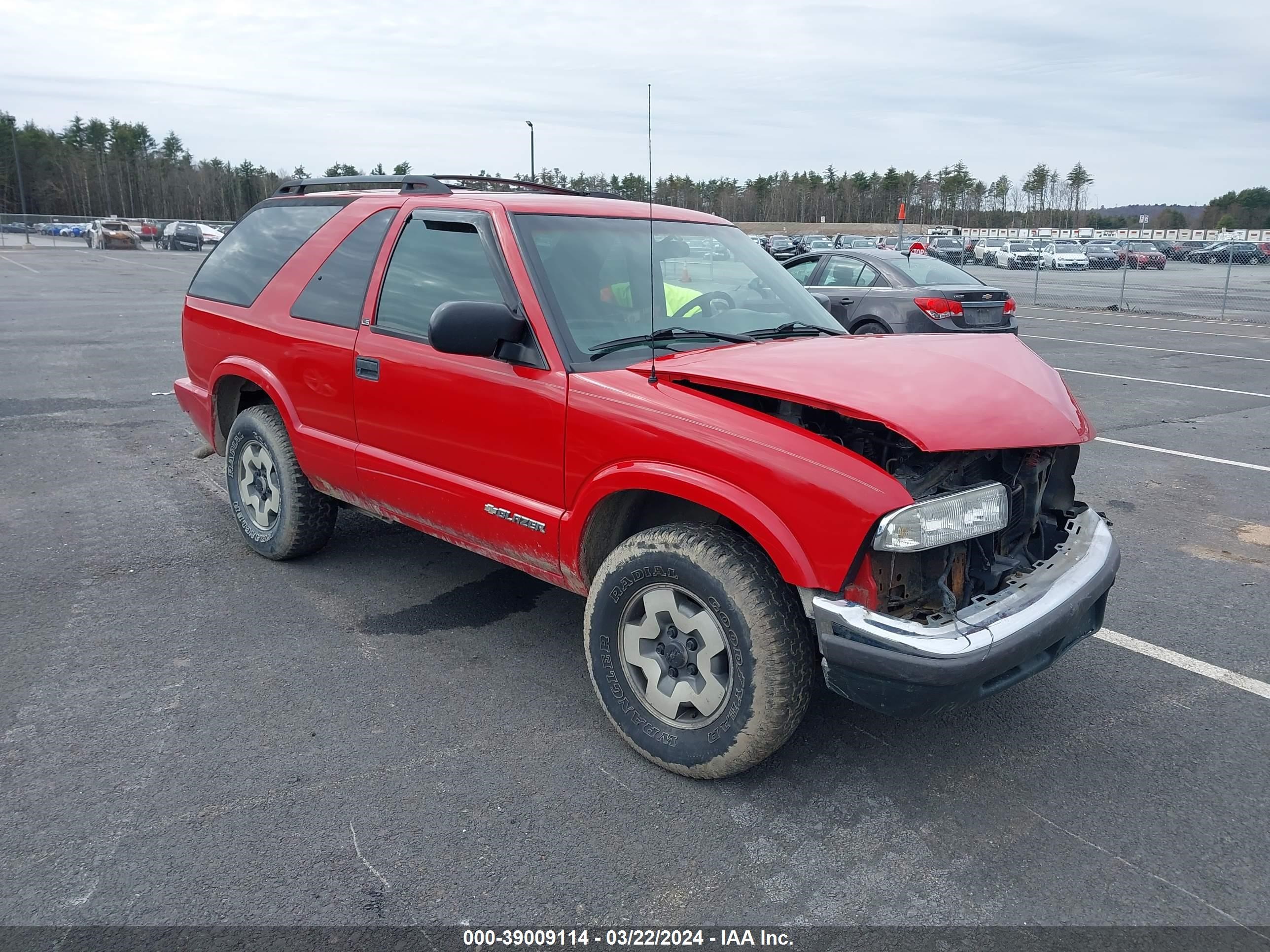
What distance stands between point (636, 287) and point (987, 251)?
155 feet

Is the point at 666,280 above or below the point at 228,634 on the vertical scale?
above

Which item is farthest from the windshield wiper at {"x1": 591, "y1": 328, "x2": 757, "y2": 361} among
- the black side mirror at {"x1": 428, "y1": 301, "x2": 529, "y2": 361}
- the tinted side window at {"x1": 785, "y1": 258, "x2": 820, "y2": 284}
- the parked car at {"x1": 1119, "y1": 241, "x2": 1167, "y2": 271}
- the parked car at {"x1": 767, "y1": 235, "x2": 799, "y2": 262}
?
the parked car at {"x1": 1119, "y1": 241, "x2": 1167, "y2": 271}

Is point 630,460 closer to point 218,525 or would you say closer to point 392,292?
point 392,292

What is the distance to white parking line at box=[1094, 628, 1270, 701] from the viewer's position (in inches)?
145

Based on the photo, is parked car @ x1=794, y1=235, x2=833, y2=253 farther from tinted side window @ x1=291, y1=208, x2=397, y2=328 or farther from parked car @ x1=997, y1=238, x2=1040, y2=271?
tinted side window @ x1=291, y1=208, x2=397, y2=328

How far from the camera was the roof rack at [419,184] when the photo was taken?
169 inches

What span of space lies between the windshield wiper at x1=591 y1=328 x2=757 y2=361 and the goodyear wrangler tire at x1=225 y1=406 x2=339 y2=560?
1.96 metres

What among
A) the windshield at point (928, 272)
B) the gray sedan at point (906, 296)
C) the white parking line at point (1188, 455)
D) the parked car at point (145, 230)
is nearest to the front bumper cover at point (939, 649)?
the white parking line at point (1188, 455)

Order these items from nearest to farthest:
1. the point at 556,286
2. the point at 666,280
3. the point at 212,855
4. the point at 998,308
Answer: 1. the point at 212,855
2. the point at 556,286
3. the point at 666,280
4. the point at 998,308

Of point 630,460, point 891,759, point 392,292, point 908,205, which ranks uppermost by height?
point 908,205

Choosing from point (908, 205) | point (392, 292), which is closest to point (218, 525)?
point (392, 292)

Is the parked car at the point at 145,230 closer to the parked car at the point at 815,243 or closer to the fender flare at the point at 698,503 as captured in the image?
the parked car at the point at 815,243

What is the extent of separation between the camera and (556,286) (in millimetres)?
3504

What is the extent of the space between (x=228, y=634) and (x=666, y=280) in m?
2.40
